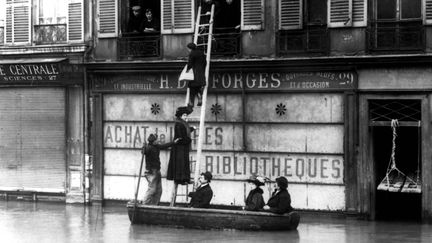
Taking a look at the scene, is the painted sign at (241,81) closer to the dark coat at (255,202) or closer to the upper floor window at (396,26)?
the upper floor window at (396,26)

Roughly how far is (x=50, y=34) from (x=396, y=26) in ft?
31.7

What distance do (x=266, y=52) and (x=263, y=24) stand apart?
682 millimetres

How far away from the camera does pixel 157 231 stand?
18844 millimetres

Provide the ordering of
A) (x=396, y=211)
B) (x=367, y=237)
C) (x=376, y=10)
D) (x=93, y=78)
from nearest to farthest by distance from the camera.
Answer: (x=367, y=237), (x=376, y=10), (x=396, y=211), (x=93, y=78)

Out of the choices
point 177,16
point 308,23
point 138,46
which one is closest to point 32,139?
point 138,46

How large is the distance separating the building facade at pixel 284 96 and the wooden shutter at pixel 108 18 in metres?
0.03

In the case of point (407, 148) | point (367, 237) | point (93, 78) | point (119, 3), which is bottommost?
point (367, 237)

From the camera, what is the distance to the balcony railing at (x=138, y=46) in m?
23.7

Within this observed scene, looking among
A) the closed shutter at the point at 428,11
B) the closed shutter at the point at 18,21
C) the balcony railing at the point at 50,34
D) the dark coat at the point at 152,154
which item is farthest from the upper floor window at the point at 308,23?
the closed shutter at the point at 18,21

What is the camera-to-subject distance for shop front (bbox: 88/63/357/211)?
21609mm

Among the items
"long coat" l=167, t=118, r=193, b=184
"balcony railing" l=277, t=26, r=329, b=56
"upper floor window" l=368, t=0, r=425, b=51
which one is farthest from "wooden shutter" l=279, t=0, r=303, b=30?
"long coat" l=167, t=118, r=193, b=184

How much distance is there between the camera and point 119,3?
24.3 metres

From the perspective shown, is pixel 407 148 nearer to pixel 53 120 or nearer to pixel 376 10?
pixel 376 10

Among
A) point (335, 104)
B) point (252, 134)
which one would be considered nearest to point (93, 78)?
point (252, 134)
